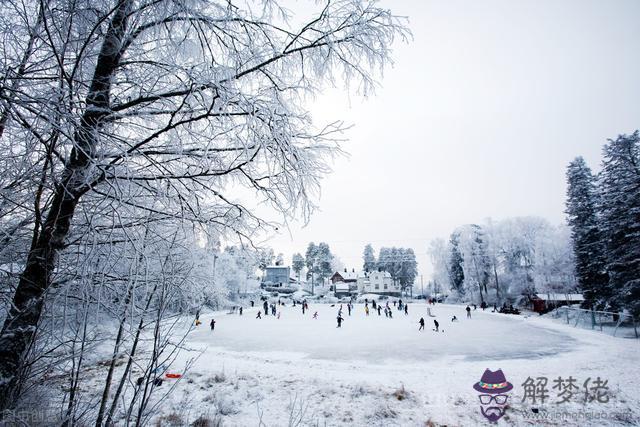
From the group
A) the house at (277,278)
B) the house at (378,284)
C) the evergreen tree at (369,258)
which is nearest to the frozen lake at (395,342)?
the house at (277,278)

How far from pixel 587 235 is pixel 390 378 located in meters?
28.3

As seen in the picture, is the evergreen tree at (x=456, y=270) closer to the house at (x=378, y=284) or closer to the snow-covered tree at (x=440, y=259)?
the snow-covered tree at (x=440, y=259)

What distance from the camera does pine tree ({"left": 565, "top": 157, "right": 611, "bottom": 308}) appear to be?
982 inches

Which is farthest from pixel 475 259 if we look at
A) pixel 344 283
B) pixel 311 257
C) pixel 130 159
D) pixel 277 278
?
pixel 130 159

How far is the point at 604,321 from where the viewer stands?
22656mm

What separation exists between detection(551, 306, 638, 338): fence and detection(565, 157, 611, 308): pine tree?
1924 millimetres

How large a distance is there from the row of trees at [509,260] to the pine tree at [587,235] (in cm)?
1614

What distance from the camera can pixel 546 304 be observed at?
36031 mm

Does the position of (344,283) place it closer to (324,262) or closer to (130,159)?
(324,262)

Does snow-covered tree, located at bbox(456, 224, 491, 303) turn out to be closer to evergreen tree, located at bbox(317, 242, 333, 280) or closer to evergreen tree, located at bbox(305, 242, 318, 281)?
evergreen tree, located at bbox(317, 242, 333, 280)

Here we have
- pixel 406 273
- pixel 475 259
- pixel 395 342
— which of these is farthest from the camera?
pixel 406 273

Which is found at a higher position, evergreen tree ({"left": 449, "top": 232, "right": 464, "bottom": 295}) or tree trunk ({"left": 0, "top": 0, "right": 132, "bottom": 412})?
evergreen tree ({"left": 449, "top": 232, "right": 464, "bottom": 295})

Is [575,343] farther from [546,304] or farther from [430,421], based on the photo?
[546,304]

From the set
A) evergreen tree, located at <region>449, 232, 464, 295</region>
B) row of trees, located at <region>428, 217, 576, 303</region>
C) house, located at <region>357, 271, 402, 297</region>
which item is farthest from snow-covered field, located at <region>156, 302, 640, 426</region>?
house, located at <region>357, 271, 402, 297</region>
